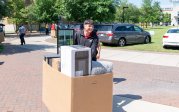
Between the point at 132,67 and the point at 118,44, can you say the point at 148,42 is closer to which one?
the point at 118,44

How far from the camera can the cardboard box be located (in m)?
4.64

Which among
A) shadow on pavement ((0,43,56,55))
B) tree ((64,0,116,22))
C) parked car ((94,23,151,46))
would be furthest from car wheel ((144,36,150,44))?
shadow on pavement ((0,43,56,55))

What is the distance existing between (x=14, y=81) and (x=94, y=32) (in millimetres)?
3699

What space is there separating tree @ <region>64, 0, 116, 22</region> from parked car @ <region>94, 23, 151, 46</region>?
7.57 metres

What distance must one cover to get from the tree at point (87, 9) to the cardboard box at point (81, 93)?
25.2 meters

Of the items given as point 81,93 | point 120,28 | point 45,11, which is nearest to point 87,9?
point 120,28

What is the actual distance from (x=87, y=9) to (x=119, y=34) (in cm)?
932

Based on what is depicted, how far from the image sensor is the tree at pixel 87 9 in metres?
30.2

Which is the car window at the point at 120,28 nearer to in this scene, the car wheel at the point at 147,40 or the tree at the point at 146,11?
the car wheel at the point at 147,40

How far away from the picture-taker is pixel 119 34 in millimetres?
21844

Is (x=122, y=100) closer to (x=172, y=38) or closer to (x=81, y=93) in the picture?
(x=81, y=93)

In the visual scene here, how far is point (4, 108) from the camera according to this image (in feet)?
21.3

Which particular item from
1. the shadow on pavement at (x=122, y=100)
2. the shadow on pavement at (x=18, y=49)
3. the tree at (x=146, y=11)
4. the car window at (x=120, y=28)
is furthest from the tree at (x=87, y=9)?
the tree at (x=146, y=11)

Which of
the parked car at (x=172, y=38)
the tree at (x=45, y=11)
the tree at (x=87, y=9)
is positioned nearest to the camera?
the parked car at (x=172, y=38)
